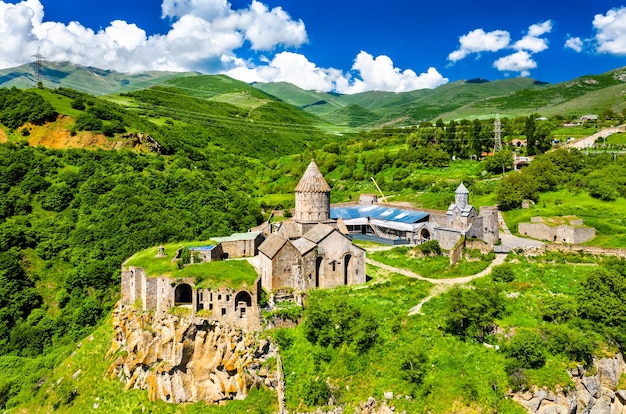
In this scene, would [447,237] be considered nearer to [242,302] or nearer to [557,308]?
[557,308]

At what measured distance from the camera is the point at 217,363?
2920cm

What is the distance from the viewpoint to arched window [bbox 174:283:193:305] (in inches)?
1240

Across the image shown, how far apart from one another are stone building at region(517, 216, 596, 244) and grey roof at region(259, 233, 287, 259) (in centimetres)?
2920

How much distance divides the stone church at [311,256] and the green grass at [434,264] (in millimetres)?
6094

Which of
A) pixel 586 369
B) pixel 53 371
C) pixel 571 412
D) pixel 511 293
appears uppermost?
pixel 511 293

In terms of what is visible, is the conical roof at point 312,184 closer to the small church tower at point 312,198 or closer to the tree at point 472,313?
the small church tower at point 312,198

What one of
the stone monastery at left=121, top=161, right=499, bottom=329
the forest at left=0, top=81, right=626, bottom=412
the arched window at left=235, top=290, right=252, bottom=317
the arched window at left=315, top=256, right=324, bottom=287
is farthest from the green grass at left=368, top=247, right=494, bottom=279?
the arched window at left=235, top=290, right=252, bottom=317

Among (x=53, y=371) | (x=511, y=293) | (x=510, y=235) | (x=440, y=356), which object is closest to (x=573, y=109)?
(x=510, y=235)

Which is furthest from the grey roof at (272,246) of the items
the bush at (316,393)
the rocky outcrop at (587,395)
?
the rocky outcrop at (587,395)

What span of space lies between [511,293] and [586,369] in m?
7.32

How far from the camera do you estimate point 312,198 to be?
3794 cm

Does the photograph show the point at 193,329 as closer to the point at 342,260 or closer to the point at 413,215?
the point at 342,260

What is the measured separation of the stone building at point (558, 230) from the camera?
140ft

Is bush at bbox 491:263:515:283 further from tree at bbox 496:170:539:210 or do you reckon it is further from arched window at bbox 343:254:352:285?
tree at bbox 496:170:539:210
